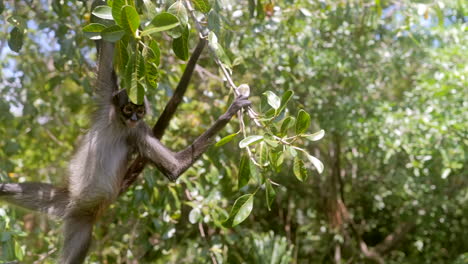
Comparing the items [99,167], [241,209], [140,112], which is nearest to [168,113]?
[140,112]

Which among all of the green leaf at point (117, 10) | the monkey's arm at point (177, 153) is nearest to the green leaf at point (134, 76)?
the green leaf at point (117, 10)

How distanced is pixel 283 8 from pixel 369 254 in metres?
4.46

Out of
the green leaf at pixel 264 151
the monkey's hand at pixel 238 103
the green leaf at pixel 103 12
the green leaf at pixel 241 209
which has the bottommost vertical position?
the monkey's hand at pixel 238 103

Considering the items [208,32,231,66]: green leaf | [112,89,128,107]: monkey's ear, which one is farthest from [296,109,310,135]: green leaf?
[112,89,128,107]: monkey's ear

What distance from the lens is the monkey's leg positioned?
347 centimetres

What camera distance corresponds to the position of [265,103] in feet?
7.14

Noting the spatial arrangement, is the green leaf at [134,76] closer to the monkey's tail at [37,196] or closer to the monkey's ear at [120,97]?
the monkey's ear at [120,97]

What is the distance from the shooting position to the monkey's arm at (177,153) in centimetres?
290

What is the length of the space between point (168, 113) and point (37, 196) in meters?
0.99

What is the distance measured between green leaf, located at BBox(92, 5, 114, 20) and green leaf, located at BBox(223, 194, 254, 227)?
0.80 meters

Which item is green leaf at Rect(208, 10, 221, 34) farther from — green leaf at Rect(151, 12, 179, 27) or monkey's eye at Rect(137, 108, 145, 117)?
monkey's eye at Rect(137, 108, 145, 117)

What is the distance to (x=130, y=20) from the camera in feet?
5.52

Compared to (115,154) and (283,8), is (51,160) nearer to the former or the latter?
(115,154)

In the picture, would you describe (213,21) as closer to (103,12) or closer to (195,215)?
(103,12)
